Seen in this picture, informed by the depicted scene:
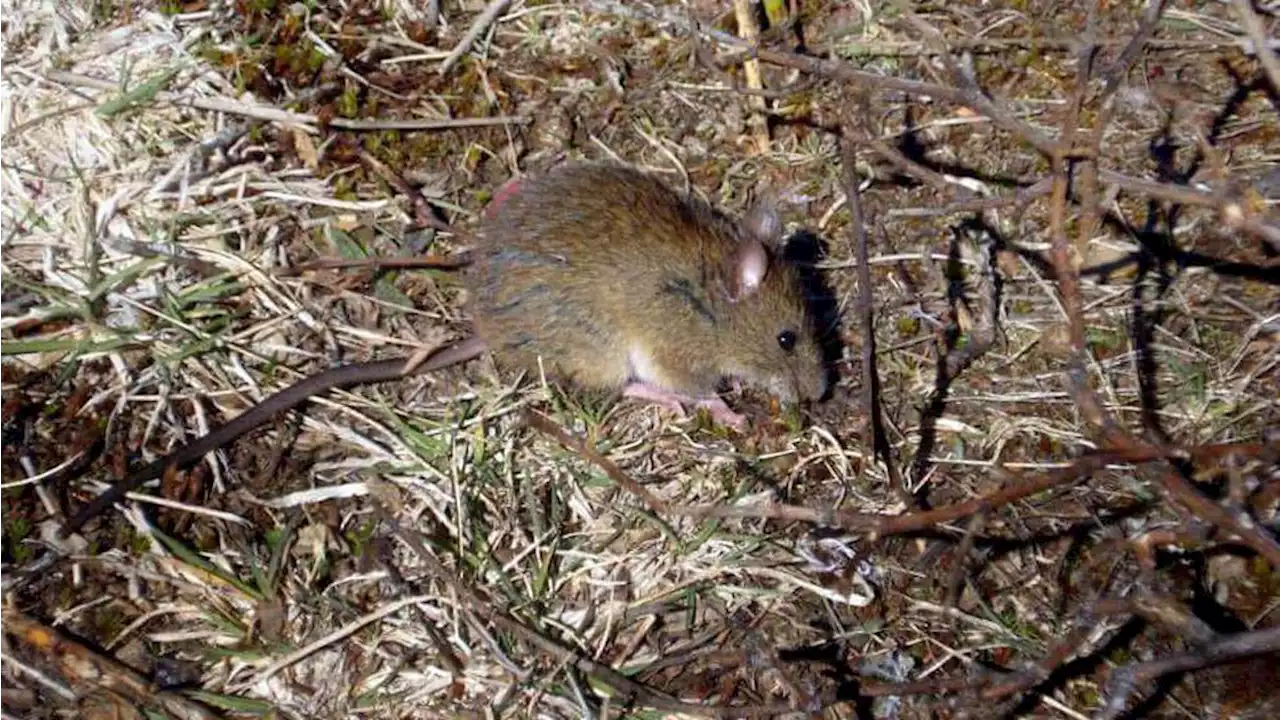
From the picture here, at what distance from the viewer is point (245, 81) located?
5.50 meters

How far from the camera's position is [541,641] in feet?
13.8

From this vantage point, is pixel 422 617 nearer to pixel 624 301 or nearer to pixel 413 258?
pixel 624 301

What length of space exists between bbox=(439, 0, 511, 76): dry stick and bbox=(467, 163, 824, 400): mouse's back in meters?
1.05

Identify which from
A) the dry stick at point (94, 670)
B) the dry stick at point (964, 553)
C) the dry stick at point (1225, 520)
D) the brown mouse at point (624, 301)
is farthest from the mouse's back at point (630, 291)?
the dry stick at point (1225, 520)

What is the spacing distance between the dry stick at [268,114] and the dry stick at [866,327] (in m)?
1.81

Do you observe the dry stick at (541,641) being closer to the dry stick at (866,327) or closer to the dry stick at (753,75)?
the dry stick at (866,327)

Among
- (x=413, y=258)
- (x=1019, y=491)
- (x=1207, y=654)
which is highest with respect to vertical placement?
(x=1019, y=491)

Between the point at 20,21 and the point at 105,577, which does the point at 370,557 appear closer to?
the point at 105,577

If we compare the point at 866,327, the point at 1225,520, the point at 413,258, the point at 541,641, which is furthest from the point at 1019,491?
the point at 413,258

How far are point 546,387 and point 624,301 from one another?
43 centimetres

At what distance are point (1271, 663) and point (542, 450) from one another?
96.2 inches

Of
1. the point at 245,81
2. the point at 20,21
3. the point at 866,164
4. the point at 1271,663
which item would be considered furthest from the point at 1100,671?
the point at 20,21

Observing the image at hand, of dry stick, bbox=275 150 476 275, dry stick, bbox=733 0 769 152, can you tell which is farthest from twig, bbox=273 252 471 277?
dry stick, bbox=733 0 769 152

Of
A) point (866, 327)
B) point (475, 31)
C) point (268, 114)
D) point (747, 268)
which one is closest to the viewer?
point (866, 327)
